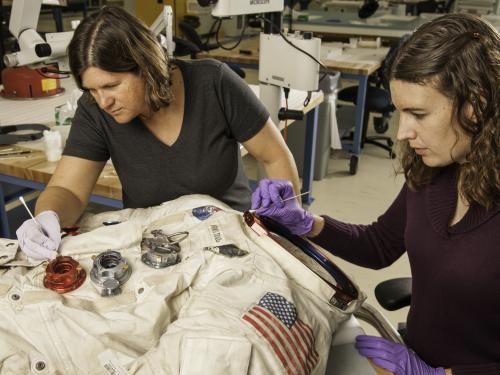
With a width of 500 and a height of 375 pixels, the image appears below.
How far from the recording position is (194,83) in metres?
1.38

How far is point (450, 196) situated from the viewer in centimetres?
103

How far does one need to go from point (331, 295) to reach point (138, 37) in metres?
0.78

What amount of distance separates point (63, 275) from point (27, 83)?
177 centimetres

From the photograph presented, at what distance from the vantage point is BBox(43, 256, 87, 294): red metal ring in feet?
2.71

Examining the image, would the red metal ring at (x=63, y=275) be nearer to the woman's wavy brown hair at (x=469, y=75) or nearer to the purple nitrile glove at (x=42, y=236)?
the purple nitrile glove at (x=42, y=236)

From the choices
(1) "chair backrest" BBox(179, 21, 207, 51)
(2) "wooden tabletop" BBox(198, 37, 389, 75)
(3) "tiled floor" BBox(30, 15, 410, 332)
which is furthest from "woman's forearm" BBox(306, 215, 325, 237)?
(1) "chair backrest" BBox(179, 21, 207, 51)

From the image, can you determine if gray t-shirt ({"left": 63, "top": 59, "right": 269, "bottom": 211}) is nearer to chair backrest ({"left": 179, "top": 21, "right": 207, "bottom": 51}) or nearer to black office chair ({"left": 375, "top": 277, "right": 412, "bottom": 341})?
black office chair ({"left": 375, "top": 277, "right": 412, "bottom": 341})

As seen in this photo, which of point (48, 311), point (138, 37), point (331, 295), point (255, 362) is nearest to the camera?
point (255, 362)

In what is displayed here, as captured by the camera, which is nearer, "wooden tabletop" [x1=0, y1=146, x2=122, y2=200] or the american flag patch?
the american flag patch

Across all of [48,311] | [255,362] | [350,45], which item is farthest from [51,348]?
[350,45]

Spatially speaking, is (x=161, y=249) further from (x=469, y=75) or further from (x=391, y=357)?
(x=469, y=75)

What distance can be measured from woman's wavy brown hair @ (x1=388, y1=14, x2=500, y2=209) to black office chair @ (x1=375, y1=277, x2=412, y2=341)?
0.37 meters

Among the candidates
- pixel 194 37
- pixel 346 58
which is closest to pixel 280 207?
pixel 346 58

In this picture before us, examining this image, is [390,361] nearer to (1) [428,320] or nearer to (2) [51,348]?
(1) [428,320]
